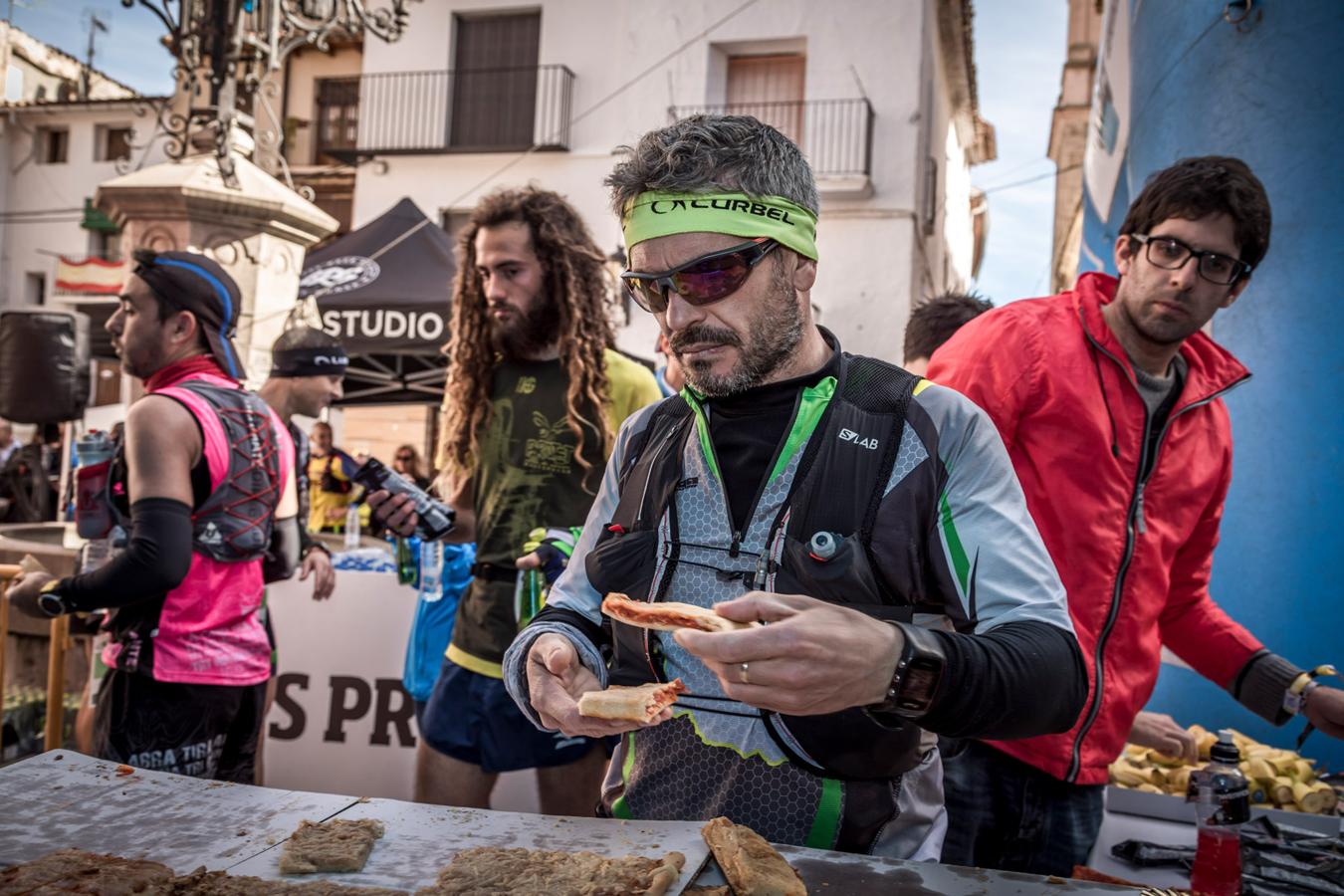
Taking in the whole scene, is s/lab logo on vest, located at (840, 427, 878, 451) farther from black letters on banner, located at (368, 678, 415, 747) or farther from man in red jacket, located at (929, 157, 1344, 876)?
black letters on banner, located at (368, 678, 415, 747)

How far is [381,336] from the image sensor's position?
9648mm

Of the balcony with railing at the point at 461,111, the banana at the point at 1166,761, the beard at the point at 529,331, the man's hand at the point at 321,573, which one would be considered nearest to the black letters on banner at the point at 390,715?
the man's hand at the point at 321,573

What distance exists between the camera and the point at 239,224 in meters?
6.93

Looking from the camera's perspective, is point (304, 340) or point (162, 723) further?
point (304, 340)

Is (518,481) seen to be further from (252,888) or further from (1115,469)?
(252,888)

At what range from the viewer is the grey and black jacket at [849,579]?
1818mm

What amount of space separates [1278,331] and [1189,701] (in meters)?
1.92

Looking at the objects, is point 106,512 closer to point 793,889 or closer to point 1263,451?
point 793,889

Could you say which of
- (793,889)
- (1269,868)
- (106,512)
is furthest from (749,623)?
(106,512)

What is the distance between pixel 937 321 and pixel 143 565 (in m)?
3.44

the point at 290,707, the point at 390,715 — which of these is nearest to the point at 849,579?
the point at 390,715

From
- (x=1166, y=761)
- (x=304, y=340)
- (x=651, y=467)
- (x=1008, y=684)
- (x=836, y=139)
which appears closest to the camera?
(x=1008, y=684)

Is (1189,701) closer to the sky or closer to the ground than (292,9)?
closer to the ground

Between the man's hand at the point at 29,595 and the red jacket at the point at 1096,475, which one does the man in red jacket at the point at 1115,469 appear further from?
the man's hand at the point at 29,595
